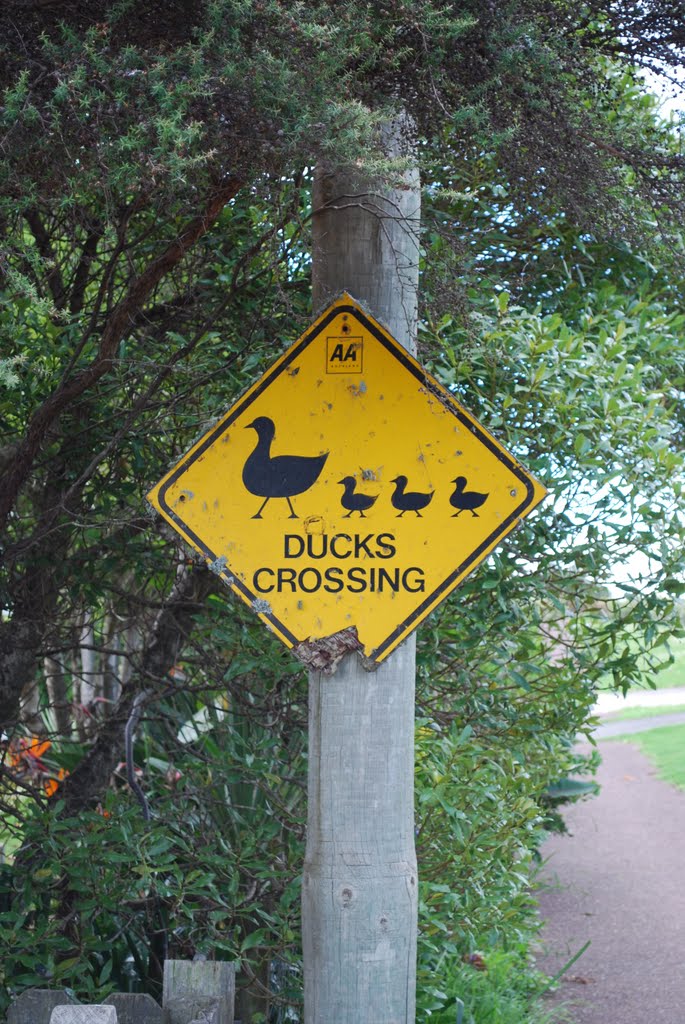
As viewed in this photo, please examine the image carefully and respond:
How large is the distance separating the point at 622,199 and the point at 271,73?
1337 millimetres

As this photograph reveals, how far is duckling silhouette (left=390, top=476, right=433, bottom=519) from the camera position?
2773 millimetres

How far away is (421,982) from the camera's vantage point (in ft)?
14.7

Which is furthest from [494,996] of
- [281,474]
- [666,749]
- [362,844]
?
[666,749]

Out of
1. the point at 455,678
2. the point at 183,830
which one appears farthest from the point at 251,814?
the point at 455,678

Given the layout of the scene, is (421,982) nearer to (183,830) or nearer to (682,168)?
(183,830)

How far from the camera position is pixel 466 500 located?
9.09ft

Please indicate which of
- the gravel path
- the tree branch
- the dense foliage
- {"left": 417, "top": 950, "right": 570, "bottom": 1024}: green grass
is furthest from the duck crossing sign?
the gravel path

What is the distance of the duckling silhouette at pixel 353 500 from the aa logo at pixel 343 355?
281mm

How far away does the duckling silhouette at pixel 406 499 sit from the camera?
2.77 meters

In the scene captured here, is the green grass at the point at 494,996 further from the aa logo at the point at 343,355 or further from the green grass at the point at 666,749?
the green grass at the point at 666,749

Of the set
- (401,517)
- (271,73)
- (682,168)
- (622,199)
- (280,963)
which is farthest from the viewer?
(280,963)

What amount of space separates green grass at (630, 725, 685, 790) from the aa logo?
1221 cm

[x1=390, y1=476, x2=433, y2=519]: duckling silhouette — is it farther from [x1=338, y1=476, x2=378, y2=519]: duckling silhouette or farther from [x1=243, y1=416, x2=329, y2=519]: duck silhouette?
[x1=243, y1=416, x2=329, y2=519]: duck silhouette

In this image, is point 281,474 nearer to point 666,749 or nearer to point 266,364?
point 266,364
